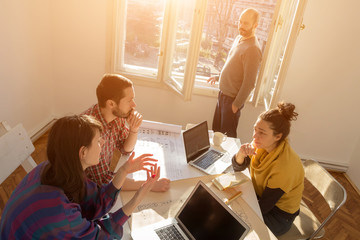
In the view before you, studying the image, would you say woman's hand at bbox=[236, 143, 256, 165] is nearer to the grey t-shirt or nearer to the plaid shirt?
the plaid shirt

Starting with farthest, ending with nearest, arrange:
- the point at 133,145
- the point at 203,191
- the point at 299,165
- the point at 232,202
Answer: the point at 133,145, the point at 299,165, the point at 232,202, the point at 203,191

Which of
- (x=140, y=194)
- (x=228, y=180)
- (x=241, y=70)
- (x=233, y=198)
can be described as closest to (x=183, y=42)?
(x=241, y=70)

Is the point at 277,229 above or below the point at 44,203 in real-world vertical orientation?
below

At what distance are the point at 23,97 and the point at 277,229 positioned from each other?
2555 millimetres

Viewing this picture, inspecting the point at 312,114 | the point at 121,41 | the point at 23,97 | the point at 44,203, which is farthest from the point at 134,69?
the point at 44,203

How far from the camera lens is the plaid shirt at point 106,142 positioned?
5.40 feet

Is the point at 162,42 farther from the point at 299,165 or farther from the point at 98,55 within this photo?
the point at 299,165

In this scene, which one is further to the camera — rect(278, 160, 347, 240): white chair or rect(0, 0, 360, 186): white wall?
rect(0, 0, 360, 186): white wall

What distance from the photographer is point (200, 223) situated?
47.2 inches

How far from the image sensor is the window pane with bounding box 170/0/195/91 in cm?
271

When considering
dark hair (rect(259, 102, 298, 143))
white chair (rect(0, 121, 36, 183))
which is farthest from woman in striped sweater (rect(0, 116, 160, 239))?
dark hair (rect(259, 102, 298, 143))

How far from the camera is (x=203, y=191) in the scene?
4.02 ft

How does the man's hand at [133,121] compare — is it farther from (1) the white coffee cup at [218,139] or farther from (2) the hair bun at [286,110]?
(2) the hair bun at [286,110]

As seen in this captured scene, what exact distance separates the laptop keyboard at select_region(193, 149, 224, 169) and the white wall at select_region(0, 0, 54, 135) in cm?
187
